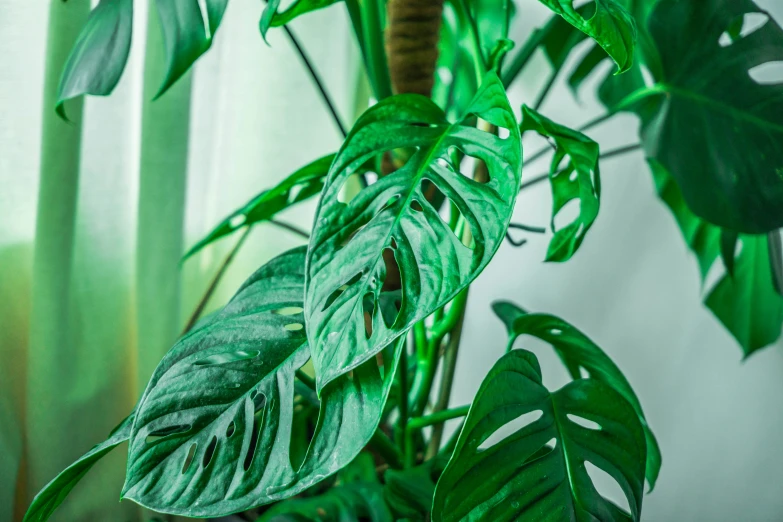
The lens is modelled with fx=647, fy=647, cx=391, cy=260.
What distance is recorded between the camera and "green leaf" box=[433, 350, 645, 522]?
A: 516 millimetres

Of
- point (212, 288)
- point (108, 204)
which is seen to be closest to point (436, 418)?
point (212, 288)

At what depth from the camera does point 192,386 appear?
501 mm

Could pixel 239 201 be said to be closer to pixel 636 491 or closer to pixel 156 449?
pixel 156 449

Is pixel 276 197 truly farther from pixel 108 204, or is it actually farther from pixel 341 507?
pixel 341 507

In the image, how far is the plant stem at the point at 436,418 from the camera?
27.2 inches

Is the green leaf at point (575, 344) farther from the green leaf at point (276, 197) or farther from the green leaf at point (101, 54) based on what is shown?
the green leaf at point (101, 54)

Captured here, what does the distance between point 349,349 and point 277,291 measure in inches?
9.2

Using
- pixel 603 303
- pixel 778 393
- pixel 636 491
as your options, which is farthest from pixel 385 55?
pixel 778 393

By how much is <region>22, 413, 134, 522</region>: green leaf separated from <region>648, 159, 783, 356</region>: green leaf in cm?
75

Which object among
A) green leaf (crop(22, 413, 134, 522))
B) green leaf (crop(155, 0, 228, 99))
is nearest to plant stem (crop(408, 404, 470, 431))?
green leaf (crop(22, 413, 134, 522))

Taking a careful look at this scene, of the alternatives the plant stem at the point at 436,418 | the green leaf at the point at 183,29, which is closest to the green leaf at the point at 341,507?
the plant stem at the point at 436,418

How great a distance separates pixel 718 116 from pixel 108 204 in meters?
0.74

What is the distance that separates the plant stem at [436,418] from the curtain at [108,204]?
36 centimetres

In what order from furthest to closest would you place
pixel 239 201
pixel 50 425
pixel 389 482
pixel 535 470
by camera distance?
pixel 239 201
pixel 50 425
pixel 389 482
pixel 535 470
